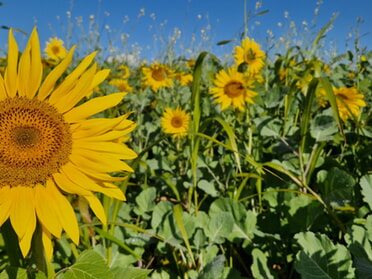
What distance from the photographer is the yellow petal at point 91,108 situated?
2.78 ft

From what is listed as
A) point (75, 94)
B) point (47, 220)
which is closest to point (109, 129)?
point (75, 94)

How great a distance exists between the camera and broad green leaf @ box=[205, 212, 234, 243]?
4.18 feet

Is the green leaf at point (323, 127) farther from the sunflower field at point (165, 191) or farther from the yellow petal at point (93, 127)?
the yellow petal at point (93, 127)

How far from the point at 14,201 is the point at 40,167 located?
10 cm

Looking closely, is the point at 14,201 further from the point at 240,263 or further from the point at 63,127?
the point at 240,263

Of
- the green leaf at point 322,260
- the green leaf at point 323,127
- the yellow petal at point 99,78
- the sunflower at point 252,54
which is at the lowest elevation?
the green leaf at point 322,260

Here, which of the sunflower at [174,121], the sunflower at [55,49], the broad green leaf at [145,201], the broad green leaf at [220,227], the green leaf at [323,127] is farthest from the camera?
the sunflower at [55,49]

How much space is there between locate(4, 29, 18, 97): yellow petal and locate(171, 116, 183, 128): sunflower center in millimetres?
1874

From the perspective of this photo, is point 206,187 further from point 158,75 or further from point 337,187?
point 158,75

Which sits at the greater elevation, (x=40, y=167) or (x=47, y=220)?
(x=40, y=167)

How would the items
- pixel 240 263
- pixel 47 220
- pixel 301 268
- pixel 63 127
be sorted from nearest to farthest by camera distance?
pixel 47 220 < pixel 63 127 < pixel 301 268 < pixel 240 263

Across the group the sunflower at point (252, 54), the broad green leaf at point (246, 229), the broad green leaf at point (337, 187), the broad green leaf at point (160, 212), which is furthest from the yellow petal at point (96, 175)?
the sunflower at point (252, 54)

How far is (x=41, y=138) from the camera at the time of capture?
0.85 metres

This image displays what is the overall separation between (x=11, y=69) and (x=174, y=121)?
194cm
